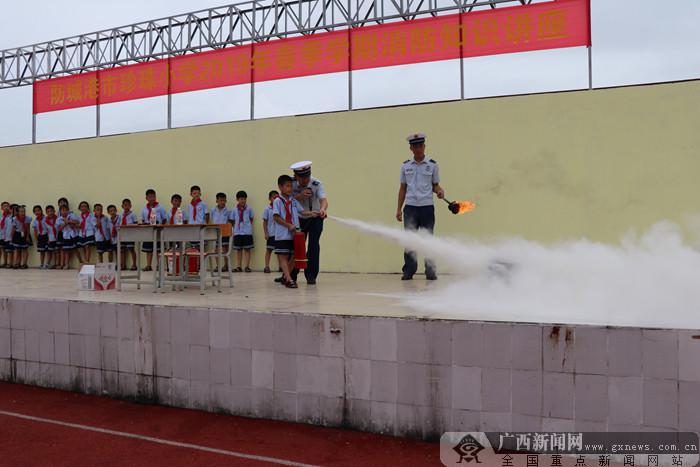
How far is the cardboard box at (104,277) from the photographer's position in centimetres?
709

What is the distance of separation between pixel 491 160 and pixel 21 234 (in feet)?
36.3

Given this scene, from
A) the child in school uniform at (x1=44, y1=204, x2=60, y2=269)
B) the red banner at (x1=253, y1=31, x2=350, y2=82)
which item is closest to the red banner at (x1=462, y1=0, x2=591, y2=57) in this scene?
the red banner at (x1=253, y1=31, x2=350, y2=82)

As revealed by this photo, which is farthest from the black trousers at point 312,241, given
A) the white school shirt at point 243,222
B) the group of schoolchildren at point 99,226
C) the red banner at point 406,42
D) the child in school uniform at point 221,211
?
the red banner at point 406,42

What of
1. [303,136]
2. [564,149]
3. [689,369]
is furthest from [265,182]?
[689,369]

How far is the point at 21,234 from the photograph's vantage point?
13.7 metres

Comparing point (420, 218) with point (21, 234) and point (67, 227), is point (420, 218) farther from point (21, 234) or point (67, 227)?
point (21, 234)

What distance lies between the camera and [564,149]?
8945 mm

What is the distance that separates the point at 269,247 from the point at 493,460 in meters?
7.48

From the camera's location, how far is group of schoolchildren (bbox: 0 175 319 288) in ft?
36.9

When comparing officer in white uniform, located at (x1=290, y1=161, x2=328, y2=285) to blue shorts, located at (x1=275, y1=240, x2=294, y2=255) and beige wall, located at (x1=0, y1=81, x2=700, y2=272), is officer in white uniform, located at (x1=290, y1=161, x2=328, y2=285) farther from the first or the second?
beige wall, located at (x1=0, y1=81, x2=700, y2=272)

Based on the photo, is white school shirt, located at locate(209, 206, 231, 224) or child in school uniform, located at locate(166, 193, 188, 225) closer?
white school shirt, located at locate(209, 206, 231, 224)

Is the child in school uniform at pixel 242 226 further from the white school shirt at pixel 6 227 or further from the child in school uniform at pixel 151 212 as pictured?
the white school shirt at pixel 6 227

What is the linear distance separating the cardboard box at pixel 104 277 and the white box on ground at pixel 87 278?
0.05 metres

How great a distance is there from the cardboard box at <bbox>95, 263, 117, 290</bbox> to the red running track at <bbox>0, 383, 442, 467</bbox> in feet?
6.48
